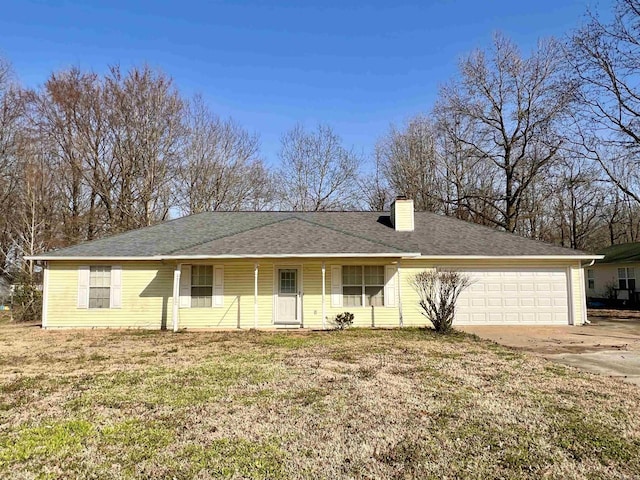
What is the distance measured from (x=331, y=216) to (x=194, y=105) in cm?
1422

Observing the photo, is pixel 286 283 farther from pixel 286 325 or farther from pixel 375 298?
pixel 375 298

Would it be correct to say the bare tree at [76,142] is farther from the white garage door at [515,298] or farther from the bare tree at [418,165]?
the white garage door at [515,298]

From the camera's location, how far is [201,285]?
42.0 feet

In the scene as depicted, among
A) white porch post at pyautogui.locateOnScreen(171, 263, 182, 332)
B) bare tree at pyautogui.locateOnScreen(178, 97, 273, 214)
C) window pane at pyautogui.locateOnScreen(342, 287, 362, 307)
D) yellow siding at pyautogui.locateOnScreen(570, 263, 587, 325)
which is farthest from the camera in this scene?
bare tree at pyautogui.locateOnScreen(178, 97, 273, 214)

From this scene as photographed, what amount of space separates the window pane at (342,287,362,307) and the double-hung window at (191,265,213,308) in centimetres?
418

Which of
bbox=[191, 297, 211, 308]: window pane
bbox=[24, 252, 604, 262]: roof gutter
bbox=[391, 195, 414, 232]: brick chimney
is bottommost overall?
bbox=[191, 297, 211, 308]: window pane

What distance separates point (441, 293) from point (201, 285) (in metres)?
7.21

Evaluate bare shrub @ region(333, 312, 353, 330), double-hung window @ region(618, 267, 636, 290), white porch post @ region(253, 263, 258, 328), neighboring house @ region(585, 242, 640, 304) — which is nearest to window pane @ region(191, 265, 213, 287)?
white porch post @ region(253, 263, 258, 328)

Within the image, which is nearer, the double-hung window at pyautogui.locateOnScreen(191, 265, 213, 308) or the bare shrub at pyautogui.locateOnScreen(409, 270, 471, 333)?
the bare shrub at pyautogui.locateOnScreen(409, 270, 471, 333)

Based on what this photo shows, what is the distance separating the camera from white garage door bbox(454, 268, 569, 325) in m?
13.3

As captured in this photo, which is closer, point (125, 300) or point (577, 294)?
point (125, 300)

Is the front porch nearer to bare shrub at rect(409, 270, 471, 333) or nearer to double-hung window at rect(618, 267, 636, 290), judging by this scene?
bare shrub at rect(409, 270, 471, 333)

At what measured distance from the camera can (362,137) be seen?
26.0m

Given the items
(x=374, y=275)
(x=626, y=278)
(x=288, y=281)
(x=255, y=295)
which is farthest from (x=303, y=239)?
(x=626, y=278)
